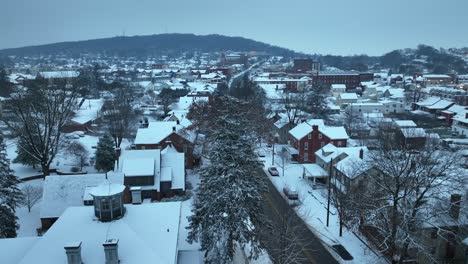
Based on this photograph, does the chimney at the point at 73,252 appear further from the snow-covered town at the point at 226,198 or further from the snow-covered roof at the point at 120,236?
the snow-covered roof at the point at 120,236

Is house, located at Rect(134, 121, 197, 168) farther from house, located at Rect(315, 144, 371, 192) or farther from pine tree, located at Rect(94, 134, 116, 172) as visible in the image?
house, located at Rect(315, 144, 371, 192)

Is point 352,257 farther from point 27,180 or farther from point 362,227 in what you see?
point 27,180

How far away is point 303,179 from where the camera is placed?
3859cm

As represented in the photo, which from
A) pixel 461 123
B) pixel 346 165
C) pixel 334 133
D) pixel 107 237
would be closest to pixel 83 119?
pixel 334 133

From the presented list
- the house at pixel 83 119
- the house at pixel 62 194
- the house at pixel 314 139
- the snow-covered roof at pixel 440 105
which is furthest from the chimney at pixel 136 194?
the snow-covered roof at pixel 440 105

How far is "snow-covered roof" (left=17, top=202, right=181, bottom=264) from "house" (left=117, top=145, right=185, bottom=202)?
10.2 meters

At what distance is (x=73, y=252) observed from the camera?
1536 cm

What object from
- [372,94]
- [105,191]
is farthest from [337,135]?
[372,94]

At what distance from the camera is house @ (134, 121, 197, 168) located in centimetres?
4197

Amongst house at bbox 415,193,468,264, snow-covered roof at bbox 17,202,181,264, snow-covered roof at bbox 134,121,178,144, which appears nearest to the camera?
snow-covered roof at bbox 17,202,181,264

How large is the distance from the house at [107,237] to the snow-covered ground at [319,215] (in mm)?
11916

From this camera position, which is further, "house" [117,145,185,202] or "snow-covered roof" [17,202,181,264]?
"house" [117,145,185,202]

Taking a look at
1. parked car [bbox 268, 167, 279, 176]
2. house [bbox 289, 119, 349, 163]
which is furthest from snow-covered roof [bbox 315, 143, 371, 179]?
parked car [bbox 268, 167, 279, 176]

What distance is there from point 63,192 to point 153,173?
7238mm
